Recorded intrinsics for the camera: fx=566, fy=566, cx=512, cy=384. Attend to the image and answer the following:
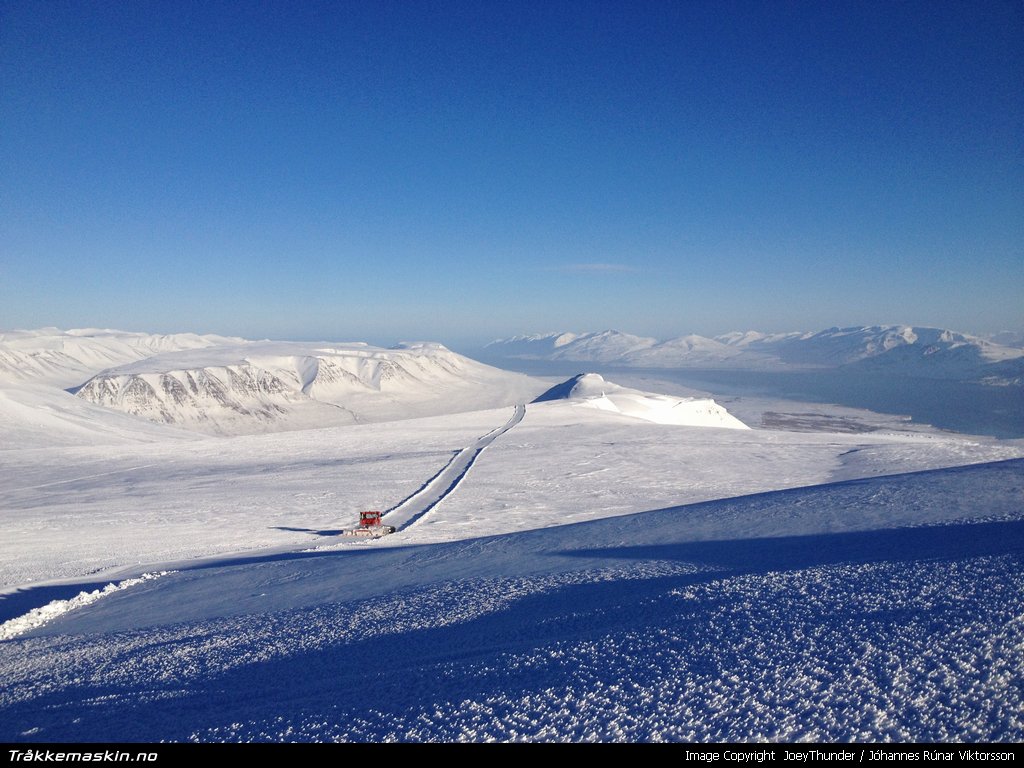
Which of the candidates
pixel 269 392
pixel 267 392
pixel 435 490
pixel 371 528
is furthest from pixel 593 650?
pixel 269 392

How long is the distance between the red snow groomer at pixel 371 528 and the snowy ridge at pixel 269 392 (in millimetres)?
123455

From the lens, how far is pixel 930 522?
310 inches

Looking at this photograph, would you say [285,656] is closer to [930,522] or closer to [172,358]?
[930,522]

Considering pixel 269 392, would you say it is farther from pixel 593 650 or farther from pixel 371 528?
pixel 593 650

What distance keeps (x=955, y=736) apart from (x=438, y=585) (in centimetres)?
539

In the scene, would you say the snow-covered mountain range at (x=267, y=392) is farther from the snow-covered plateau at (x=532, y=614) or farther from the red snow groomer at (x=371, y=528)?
the red snow groomer at (x=371, y=528)

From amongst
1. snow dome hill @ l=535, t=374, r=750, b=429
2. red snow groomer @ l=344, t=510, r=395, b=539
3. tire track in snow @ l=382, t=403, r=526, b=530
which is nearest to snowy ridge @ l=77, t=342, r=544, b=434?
snow dome hill @ l=535, t=374, r=750, b=429

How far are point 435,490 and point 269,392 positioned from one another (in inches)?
6159

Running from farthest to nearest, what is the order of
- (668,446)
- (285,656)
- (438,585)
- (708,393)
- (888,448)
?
(708,393), (668,446), (888,448), (438,585), (285,656)

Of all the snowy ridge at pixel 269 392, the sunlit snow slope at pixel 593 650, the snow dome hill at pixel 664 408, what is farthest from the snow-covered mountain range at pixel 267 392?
the sunlit snow slope at pixel 593 650

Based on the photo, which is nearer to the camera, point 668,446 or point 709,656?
point 709,656

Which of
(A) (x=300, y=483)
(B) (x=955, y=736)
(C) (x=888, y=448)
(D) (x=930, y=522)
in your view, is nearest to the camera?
(B) (x=955, y=736)

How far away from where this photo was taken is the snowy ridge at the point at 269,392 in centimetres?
14112

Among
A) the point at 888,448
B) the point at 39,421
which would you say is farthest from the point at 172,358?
the point at 888,448
